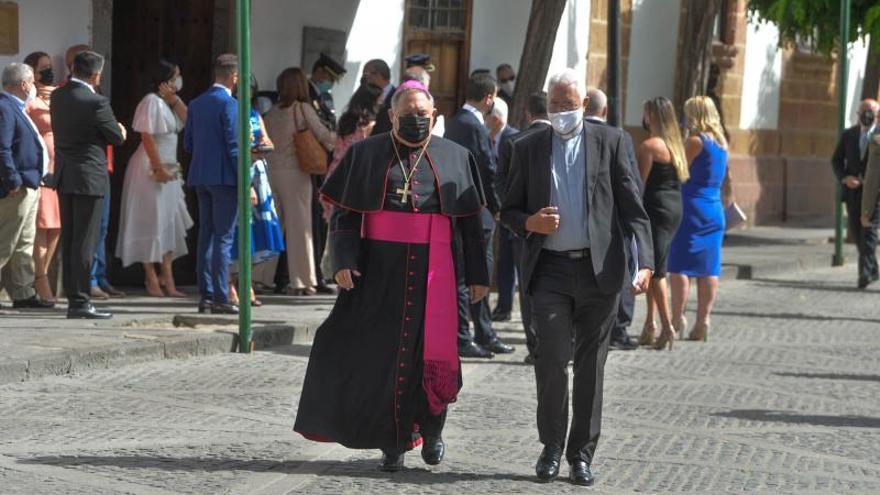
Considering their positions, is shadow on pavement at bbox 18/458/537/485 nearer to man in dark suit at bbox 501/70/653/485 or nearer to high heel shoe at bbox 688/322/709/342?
man in dark suit at bbox 501/70/653/485

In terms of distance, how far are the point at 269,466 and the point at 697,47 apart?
15.5 meters

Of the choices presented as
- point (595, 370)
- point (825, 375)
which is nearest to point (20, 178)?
point (825, 375)

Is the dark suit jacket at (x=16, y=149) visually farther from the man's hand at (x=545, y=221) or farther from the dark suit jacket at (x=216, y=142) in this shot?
the man's hand at (x=545, y=221)

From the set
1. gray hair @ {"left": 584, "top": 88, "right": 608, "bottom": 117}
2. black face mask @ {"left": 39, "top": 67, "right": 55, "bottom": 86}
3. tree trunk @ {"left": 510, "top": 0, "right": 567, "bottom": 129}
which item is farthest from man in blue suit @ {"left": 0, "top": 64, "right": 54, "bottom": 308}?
tree trunk @ {"left": 510, "top": 0, "right": 567, "bottom": 129}

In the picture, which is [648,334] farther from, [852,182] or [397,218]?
[852,182]

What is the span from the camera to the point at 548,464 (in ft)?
27.5

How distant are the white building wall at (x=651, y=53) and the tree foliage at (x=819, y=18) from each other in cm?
160

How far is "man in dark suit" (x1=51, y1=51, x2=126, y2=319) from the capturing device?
43.8 feet

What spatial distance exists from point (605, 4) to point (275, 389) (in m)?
13.8

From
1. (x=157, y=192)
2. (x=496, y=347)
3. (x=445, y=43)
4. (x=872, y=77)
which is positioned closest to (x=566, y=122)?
(x=496, y=347)

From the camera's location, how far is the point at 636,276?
28.1ft

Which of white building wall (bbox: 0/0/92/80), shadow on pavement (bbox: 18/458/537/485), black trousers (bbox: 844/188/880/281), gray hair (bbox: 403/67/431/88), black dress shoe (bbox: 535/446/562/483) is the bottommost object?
shadow on pavement (bbox: 18/458/537/485)

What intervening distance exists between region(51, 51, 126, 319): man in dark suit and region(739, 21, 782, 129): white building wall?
16285 millimetres

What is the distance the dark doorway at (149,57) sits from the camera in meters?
16.5
